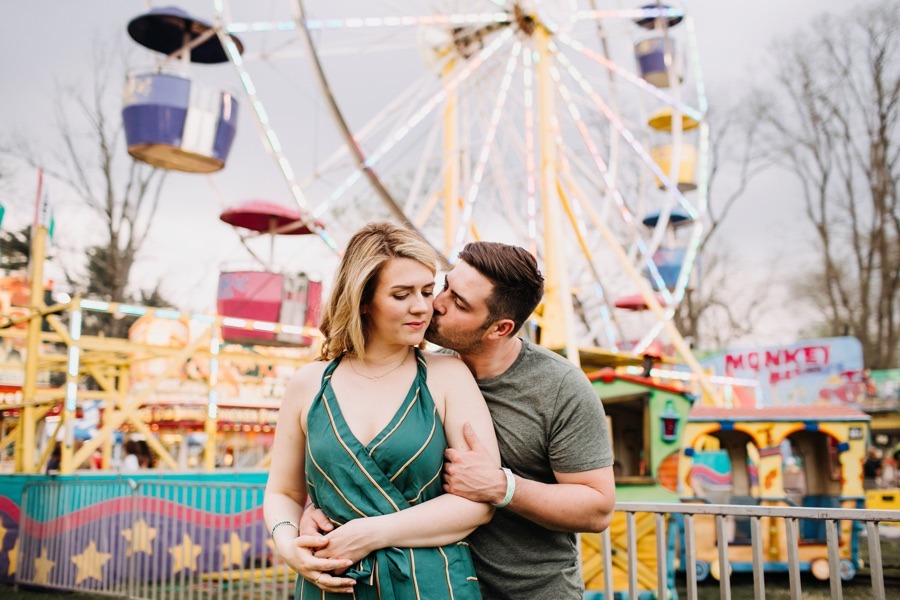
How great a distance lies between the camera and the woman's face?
73.2 inches

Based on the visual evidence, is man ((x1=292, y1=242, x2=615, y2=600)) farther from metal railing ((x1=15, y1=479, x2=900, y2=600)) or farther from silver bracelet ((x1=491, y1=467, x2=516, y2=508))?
metal railing ((x1=15, y1=479, x2=900, y2=600))

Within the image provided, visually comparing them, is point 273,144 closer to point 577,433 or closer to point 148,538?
point 148,538

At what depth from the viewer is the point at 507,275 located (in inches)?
78.9

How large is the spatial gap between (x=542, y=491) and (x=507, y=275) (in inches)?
20.5

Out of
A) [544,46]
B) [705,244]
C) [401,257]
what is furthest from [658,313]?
[705,244]

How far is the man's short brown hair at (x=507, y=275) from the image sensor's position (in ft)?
6.57

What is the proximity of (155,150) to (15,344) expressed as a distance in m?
6.65

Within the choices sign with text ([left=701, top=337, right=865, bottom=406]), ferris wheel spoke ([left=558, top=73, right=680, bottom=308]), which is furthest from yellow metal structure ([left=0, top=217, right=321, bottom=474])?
sign with text ([left=701, top=337, right=865, bottom=406])

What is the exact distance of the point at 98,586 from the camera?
681cm

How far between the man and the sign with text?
20203 millimetres

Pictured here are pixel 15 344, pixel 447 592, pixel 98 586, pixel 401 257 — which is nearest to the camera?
pixel 447 592

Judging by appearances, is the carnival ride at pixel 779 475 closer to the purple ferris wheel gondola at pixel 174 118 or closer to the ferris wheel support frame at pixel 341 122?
the ferris wheel support frame at pixel 341 122

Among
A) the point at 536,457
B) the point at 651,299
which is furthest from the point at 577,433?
the point at 651,299

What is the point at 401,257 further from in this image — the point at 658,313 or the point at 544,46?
the point at 658,313
